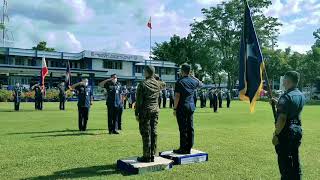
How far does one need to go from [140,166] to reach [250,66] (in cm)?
298

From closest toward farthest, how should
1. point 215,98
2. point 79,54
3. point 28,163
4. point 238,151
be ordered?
point 28,163
point 238,151
point 215,98
point 79,54

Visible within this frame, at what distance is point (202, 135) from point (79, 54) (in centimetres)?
6160

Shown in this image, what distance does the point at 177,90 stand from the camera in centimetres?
946

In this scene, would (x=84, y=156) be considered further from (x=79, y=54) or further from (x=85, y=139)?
(x=79, y=54)

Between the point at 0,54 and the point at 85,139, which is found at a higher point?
the point at 0,54

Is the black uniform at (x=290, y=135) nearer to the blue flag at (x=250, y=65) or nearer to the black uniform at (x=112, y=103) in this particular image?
the blue flag at (x=250, y=65)

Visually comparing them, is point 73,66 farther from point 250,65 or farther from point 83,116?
point 250,65

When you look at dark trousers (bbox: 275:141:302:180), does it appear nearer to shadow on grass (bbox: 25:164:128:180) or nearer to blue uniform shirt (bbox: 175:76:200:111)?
blue uniform shirt (bbox: 175:76:200:111)

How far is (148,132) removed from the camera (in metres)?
8.59

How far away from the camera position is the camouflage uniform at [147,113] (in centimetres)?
858

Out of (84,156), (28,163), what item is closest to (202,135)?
(84,156)

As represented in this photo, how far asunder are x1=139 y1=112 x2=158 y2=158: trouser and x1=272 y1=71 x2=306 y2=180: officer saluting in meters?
3.02

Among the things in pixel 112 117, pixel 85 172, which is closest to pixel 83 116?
pixel 112 117

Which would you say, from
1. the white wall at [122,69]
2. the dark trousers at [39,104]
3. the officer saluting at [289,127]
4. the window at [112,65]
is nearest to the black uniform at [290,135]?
the officer saluting at [289,127]
